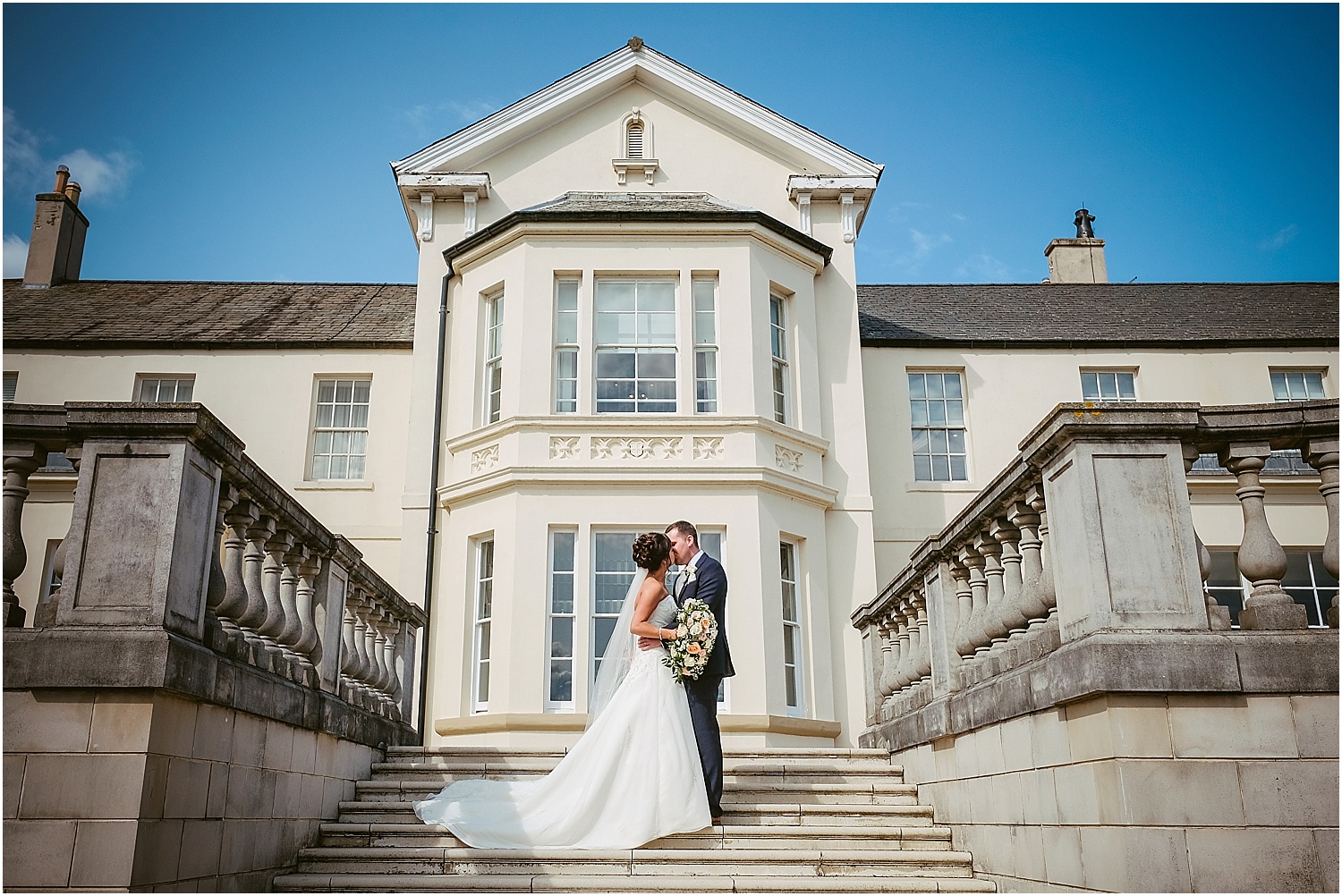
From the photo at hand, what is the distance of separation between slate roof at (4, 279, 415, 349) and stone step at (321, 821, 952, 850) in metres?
10.3

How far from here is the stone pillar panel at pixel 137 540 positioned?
507 centimetres

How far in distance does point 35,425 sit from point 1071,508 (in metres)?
5.27

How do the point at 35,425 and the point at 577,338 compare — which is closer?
the point at 35,425

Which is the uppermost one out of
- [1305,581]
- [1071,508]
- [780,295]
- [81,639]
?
[780,295]

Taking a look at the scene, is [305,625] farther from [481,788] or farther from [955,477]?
[955,477]

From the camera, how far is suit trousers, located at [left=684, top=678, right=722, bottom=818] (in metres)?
7.57

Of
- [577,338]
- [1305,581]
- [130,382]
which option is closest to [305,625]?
[577,338]

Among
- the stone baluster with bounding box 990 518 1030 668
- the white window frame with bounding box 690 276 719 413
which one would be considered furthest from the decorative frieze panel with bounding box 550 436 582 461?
the stone baluster with bounding box 990 518 1030 668

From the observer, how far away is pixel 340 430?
16547 mm

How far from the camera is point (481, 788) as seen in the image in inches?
309

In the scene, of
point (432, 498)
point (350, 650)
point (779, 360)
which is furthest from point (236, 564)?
point (779, 360)

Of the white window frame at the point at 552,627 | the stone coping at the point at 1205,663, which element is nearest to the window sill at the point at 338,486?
the white window frame at the point at 552,627

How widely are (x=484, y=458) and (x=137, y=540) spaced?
9.34 metres

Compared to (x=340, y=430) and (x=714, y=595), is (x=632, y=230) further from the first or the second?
(x=714, y=595)
